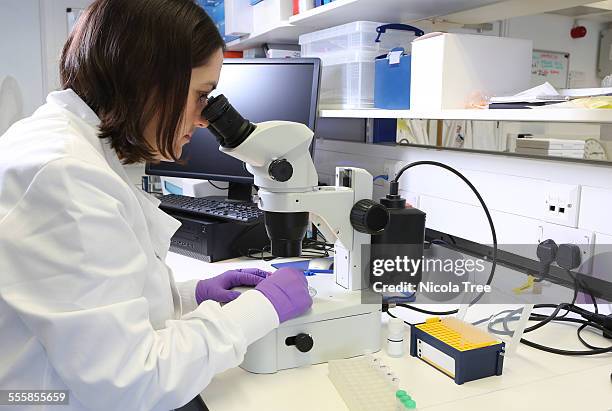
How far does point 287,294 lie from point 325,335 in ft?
0.38

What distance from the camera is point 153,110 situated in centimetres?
80

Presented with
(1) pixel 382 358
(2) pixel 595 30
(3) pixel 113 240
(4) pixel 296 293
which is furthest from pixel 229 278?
(2) pixel 595 30

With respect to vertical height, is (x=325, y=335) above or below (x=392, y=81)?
below

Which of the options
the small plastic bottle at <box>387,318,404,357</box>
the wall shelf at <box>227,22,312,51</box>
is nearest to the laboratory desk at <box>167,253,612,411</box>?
the small plastic bottle at <box>387,318,404,357</box>

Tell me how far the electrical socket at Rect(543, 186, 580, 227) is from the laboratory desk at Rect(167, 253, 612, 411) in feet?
1.13

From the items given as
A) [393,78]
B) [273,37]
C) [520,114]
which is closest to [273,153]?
[520,114]

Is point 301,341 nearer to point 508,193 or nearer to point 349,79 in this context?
point 508,193

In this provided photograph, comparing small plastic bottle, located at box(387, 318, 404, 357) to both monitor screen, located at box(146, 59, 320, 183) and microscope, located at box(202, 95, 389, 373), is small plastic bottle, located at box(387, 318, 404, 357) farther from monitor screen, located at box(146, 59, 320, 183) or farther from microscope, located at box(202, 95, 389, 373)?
monitor screen, located at box(146, 59, 320, 183)

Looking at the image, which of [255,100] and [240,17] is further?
[240,17]

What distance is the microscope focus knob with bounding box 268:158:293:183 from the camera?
908mm

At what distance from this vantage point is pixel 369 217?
0.97 meters

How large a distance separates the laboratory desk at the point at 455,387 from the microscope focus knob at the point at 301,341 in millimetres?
43

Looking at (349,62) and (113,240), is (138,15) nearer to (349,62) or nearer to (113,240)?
(113,240)

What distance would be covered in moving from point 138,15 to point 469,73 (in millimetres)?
816
